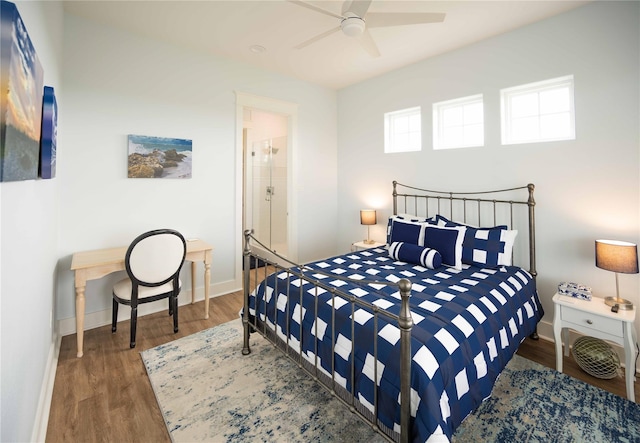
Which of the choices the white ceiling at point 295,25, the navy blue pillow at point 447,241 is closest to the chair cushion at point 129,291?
the white ceiling at point 295,25

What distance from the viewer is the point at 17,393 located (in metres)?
1.24

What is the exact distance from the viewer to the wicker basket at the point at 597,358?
2221 mm

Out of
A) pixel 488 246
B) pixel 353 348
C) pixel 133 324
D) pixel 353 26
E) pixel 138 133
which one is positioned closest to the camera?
pixel 353 348

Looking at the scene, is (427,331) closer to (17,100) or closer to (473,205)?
(17,100)

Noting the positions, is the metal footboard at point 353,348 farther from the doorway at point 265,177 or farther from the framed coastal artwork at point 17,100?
the doorway at point 265,177

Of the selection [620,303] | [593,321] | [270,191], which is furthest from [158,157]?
[620,303]

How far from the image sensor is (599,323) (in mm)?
2121

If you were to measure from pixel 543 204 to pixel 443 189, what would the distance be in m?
1.01

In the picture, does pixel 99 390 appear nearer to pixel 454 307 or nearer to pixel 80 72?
pixel 454 307

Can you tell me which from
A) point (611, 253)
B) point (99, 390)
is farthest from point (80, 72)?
point (611, 253)

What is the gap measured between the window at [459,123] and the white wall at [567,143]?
3.7 inches

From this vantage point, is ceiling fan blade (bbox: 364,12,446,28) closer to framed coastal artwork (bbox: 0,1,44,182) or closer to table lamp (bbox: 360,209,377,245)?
framed coastal artwork (bbox: 0,1,44,182)

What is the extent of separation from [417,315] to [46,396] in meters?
2.41

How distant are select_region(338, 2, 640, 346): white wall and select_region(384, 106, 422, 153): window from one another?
18cm
